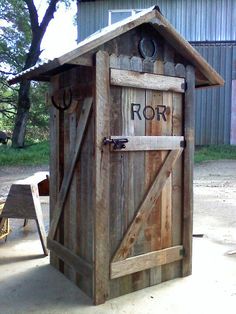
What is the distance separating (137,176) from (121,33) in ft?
4.43

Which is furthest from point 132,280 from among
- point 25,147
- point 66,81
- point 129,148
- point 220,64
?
point 25,147

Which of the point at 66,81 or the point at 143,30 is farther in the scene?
the point at 66,81

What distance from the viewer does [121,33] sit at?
11.0 ft

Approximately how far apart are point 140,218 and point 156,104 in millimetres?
1150

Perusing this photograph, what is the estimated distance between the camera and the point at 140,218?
3670 mm

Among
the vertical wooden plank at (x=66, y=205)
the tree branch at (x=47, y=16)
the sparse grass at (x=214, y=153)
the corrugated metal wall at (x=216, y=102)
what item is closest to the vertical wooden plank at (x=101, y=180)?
the vertical wooden plank at (x=66, y=205)

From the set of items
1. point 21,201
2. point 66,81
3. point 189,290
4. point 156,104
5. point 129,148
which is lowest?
point 189,290

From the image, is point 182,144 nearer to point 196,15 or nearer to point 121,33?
point 121,33

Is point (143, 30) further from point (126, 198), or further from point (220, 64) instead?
point (220, 64)

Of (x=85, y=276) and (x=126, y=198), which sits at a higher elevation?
(x=126, y=198)

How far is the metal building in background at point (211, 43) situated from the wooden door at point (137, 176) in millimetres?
13014

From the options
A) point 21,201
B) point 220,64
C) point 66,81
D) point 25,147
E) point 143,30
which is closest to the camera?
point 143,30

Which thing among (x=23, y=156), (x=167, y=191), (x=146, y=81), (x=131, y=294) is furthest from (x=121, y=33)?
(x=23, y=156)

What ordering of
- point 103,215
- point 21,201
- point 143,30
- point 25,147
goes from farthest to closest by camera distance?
point 25,147 → point 21,201 → point 143,30 → point 103,215
